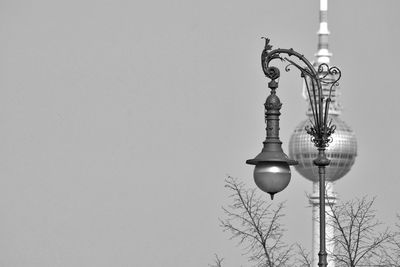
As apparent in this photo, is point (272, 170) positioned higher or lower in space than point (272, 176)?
higher

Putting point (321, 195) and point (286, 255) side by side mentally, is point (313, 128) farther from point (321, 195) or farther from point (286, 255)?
point (286, 255)

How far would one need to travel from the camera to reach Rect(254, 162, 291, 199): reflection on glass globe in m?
23.1

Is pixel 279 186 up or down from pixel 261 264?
down

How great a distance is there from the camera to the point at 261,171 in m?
23.3

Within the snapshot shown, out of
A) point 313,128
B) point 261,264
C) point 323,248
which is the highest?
point 261,264

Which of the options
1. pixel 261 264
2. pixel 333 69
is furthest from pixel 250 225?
pixel 333 69

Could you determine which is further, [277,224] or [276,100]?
[277,224]

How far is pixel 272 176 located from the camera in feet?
76.2

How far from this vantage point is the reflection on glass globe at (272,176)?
23141 millimetres

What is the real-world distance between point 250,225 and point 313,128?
14.4 m

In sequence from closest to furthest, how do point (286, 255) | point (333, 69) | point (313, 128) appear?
point (313, 128) < point (333, 69) < point (286, 255)

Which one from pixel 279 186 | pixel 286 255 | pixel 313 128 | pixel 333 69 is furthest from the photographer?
pixel 286 255

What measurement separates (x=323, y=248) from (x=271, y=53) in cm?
306

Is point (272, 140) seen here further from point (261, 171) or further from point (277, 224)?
point (277, 224)
